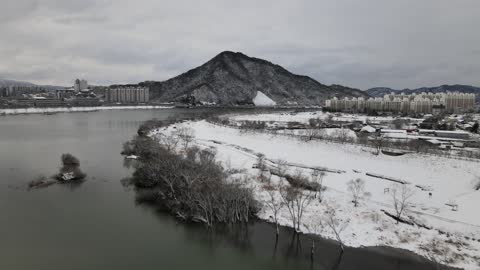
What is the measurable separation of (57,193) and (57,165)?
24.2 feet

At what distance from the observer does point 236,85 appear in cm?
17300


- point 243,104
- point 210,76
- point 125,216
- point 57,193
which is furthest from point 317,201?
point 210,76

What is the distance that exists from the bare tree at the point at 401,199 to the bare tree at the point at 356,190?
158 cm

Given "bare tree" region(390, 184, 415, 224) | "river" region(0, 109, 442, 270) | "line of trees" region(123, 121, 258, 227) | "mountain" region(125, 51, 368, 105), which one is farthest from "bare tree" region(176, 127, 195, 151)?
"mountain" region(125, 51, 368, 105)

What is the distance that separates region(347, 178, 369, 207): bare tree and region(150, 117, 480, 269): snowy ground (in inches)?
11.7

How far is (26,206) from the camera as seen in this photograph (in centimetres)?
1644

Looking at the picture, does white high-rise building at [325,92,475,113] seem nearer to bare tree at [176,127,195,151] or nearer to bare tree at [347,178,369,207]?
bare tree at [176,127,195,151]

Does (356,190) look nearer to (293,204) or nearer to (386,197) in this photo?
(386,197)

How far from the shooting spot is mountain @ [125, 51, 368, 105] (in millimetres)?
162250

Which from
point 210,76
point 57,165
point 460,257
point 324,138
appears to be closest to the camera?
point 460,257

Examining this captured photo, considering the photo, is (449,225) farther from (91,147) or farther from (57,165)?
(91,147)

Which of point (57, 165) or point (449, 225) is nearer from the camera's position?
point (449, 225)

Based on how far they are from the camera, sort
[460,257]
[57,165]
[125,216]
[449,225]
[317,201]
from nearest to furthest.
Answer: [460,257] → [449,225] → [125,216] → [317,201] → [57,165]

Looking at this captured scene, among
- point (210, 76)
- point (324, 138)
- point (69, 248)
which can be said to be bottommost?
point (69, 248)
